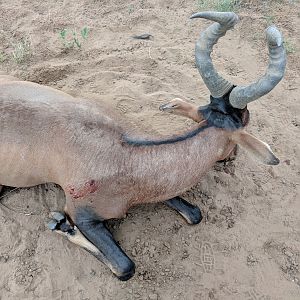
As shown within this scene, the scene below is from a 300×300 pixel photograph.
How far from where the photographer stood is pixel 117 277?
4793 mm

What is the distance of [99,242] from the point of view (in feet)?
15.8

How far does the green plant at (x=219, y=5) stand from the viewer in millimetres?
7594

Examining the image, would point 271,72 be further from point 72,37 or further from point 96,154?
point 72,37

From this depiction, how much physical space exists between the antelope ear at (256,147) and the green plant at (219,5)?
357 cm

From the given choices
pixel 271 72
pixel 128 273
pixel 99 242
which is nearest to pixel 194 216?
pixel 128 273

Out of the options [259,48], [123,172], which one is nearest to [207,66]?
[123,172]

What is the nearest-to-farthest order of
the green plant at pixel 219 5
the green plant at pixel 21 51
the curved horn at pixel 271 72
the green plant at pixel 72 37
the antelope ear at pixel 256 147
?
1. the curved horn at pixel 271 72
2. the antelope ear at pixel 256 147
3. the green plant at pixel 21 51
4. the green plant at pixel 72 37
5. the green plant at pixel 219 5

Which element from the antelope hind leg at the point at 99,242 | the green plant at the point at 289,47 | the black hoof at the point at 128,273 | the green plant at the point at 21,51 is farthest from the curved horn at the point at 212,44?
the green plant at the point at 21,51

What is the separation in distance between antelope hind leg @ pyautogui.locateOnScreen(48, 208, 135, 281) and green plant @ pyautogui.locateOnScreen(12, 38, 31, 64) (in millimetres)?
3005

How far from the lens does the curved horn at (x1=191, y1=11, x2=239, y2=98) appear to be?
165 inches

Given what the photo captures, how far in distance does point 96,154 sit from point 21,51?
9.75 ft

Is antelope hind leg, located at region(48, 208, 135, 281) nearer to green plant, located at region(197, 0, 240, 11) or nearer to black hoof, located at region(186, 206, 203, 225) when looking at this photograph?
black hoof, located at region(186, 206, 203, 225)

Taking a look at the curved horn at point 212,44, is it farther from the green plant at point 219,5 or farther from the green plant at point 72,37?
the green plant at point 219,5

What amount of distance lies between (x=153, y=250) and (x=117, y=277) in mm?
482
